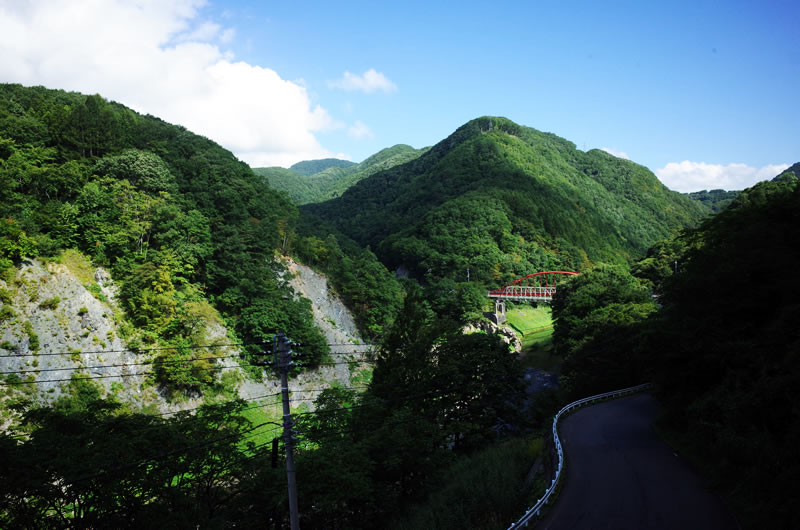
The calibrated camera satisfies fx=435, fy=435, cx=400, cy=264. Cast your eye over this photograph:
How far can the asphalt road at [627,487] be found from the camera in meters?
10.7

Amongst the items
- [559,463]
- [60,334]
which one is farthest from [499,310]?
[559,463]

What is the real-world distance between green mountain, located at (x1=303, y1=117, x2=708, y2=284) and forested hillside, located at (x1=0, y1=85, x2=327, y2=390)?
43.4 m

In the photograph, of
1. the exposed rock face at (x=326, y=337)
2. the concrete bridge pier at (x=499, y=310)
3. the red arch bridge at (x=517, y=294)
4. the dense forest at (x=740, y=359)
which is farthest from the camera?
the concrete bridge pier at (x=499, y=310)

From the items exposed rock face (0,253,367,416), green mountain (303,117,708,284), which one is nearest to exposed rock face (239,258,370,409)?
exposed rock face (0,253,367,416)

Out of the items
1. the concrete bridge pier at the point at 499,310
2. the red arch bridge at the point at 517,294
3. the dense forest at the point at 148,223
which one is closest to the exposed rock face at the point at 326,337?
the dense forest at the point at 148,223

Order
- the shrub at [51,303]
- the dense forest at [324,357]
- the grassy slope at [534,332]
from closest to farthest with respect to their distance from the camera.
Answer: the dense forest at [324,357] < the shrub at [51,303] < the grassy slope at [534,332]

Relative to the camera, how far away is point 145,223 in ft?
111

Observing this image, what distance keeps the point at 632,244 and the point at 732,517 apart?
444 ft

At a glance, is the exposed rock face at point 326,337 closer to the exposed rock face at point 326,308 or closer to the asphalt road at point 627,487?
the exposed rock face at point 326,308

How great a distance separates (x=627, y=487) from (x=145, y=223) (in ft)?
116

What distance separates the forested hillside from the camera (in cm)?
3029

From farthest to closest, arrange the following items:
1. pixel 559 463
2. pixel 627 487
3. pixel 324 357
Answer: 1. pixel 324 357
2. pixel 559 463
3. pixel 627 487

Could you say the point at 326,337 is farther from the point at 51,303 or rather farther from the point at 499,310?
the point at 499,310

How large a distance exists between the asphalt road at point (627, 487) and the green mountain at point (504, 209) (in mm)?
62495
